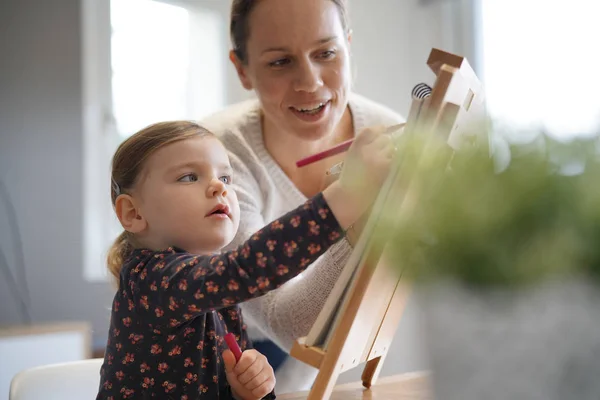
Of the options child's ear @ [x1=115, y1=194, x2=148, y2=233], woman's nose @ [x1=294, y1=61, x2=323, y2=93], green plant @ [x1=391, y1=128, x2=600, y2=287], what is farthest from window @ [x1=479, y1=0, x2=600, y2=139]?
green plant @ [x1=391, y1=128, x2=600, y2=287]

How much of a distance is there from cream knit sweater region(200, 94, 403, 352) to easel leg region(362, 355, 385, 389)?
0.12 meters

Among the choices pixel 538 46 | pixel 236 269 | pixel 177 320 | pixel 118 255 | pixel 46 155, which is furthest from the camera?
pixel 46 155

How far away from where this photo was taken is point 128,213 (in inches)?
41.3

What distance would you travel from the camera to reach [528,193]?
1.18 ft

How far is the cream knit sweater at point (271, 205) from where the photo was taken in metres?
1.17

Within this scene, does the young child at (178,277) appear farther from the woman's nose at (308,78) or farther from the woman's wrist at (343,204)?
the woman's nose at (308,78)

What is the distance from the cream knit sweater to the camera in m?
1.17

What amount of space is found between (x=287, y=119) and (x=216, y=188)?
0.47m

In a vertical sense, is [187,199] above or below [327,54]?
below

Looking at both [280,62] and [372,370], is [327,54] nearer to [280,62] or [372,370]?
[280,62]

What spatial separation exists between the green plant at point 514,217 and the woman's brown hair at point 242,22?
1.08 m

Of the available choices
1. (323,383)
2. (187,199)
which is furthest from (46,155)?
(323,383)

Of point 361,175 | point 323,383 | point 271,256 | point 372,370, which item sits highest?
point 361,175

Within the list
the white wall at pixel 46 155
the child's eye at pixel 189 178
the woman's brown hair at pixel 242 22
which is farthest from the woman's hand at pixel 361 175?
the white wall at pixel 46 155
